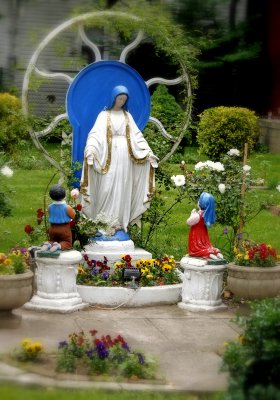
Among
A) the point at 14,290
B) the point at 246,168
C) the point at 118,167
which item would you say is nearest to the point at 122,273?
the point at 118,167

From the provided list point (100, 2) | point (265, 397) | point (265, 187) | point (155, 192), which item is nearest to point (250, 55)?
point (265, 187)

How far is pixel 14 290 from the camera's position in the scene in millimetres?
10555

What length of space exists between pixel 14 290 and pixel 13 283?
73 millimetres

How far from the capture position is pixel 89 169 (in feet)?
41.2

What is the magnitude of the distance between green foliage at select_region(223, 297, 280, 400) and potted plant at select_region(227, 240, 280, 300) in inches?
99.0

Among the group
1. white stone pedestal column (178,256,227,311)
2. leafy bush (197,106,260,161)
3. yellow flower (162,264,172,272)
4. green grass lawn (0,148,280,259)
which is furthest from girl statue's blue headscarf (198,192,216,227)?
leafy bush (197,106,260,161)

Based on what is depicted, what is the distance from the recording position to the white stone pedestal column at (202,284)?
11781 mm

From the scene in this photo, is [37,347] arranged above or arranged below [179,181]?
below

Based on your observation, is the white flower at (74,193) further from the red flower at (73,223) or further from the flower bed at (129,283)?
the flower bed at (129,283)

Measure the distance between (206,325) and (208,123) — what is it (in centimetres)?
1262

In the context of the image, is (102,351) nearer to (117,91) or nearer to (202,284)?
(202,284)

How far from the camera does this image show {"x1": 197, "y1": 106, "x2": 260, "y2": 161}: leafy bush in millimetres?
23484

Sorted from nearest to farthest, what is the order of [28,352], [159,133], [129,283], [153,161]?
[28,352]
[129,283]
[153,161]
[159,133]

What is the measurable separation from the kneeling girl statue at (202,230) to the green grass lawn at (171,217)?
188 cm
